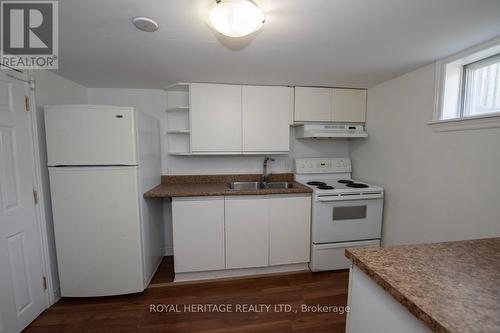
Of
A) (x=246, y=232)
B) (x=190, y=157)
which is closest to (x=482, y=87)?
(x=246, y=232)

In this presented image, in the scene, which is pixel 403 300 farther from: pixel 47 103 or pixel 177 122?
pixel 47 103

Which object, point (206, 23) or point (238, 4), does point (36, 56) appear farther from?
point (238, 4)

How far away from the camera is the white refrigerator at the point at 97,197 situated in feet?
5.37

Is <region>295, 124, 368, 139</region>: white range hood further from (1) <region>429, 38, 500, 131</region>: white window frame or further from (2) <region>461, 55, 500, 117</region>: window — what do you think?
(2) <region>461, 55, 500, 117</region>: window

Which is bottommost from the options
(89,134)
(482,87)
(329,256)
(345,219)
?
(329,256)

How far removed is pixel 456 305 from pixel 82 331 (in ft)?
7.51

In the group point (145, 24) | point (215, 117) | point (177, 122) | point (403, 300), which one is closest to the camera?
point (403, 300)

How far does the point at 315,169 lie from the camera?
2.67m

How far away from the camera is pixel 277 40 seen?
1.36 m

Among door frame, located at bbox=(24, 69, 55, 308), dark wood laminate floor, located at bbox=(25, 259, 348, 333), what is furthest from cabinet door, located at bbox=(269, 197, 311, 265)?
door frame, located at bbox=(24, 69, 55, 308)

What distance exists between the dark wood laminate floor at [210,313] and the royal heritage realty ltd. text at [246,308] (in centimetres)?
2

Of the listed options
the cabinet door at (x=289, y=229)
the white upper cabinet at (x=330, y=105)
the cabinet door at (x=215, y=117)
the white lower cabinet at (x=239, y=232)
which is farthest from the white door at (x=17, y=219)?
the white upper cabinet at (x=330, y=105)

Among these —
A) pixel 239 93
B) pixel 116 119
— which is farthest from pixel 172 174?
pixel 239 93

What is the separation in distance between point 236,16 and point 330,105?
1.78m
